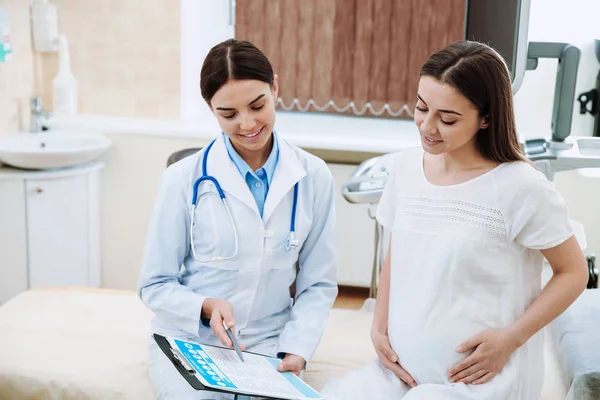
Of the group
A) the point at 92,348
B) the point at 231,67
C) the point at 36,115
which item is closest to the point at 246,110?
the point at 231,67

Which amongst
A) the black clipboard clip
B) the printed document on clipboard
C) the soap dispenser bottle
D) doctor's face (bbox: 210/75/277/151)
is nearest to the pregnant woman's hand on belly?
the printed document on clipboard

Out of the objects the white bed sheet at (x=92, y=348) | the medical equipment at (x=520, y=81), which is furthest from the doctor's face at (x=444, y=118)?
the white bed sheet at (x=92, y=348)

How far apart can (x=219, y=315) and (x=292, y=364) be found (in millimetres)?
187

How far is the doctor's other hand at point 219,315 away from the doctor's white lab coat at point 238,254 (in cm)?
2

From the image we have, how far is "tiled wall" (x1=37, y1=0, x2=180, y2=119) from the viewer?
3707 millimetres

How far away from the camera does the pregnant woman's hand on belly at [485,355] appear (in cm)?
145

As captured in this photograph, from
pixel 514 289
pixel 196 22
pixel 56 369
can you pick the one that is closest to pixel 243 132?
pixel 514 289

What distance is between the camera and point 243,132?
1.67 m

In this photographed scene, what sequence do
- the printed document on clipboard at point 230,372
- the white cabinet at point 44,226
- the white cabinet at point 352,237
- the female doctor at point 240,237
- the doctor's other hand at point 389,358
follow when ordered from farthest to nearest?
1. the white cabinet at point 352,237
2. the white cabinet at point 44,226
3. the female doctor at point 240,237
4. the doctor's other hand at point 389,358
5. the printed document on clipboard at point 230,372

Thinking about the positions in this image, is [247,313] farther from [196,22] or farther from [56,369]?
[196,22]

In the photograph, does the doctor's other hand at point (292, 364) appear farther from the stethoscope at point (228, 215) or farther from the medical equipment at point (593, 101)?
the medical equipment at point (593, 101)

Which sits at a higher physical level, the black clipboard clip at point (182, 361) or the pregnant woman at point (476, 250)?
the pregnant woman at point (476, 250)

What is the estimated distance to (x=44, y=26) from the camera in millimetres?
3623

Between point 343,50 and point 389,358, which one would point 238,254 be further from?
point 343,50
